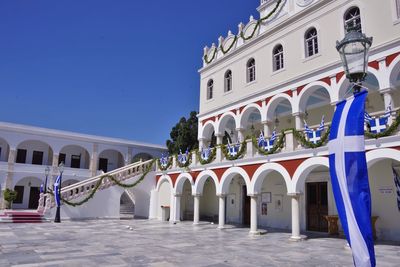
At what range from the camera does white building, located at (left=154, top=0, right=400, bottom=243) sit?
1275 centimetres

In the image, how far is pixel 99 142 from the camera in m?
31.9

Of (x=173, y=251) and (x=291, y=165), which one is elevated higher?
(x=291, y=165)

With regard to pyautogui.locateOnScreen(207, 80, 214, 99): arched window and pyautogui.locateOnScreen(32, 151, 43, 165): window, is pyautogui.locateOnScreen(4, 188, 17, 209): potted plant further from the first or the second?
pyautogui.locateOnScreen(207, 80, 214, 99): arched window

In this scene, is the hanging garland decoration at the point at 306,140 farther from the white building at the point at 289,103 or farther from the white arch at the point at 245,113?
the white arch at the point at 245,113

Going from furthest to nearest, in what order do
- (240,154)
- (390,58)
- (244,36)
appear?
(244,36) < (240,154) < (390,58)

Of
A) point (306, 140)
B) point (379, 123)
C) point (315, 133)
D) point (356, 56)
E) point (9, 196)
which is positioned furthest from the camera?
point (9, 196)

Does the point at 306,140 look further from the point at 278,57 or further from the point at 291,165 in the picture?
the point at 278,57

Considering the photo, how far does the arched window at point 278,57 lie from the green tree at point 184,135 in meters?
14.5

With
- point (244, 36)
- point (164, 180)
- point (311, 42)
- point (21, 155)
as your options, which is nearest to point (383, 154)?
point (311, 42)

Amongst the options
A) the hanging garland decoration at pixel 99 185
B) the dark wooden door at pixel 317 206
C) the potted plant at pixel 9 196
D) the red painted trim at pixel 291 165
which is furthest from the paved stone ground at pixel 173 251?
the potted plant at pixel 9 196

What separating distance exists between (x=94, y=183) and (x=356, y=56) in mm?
20141

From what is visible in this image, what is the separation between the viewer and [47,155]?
31.8m

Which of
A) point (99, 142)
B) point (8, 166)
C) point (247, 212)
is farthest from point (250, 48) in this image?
point (8, 166)

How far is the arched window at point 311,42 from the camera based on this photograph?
15336mm
